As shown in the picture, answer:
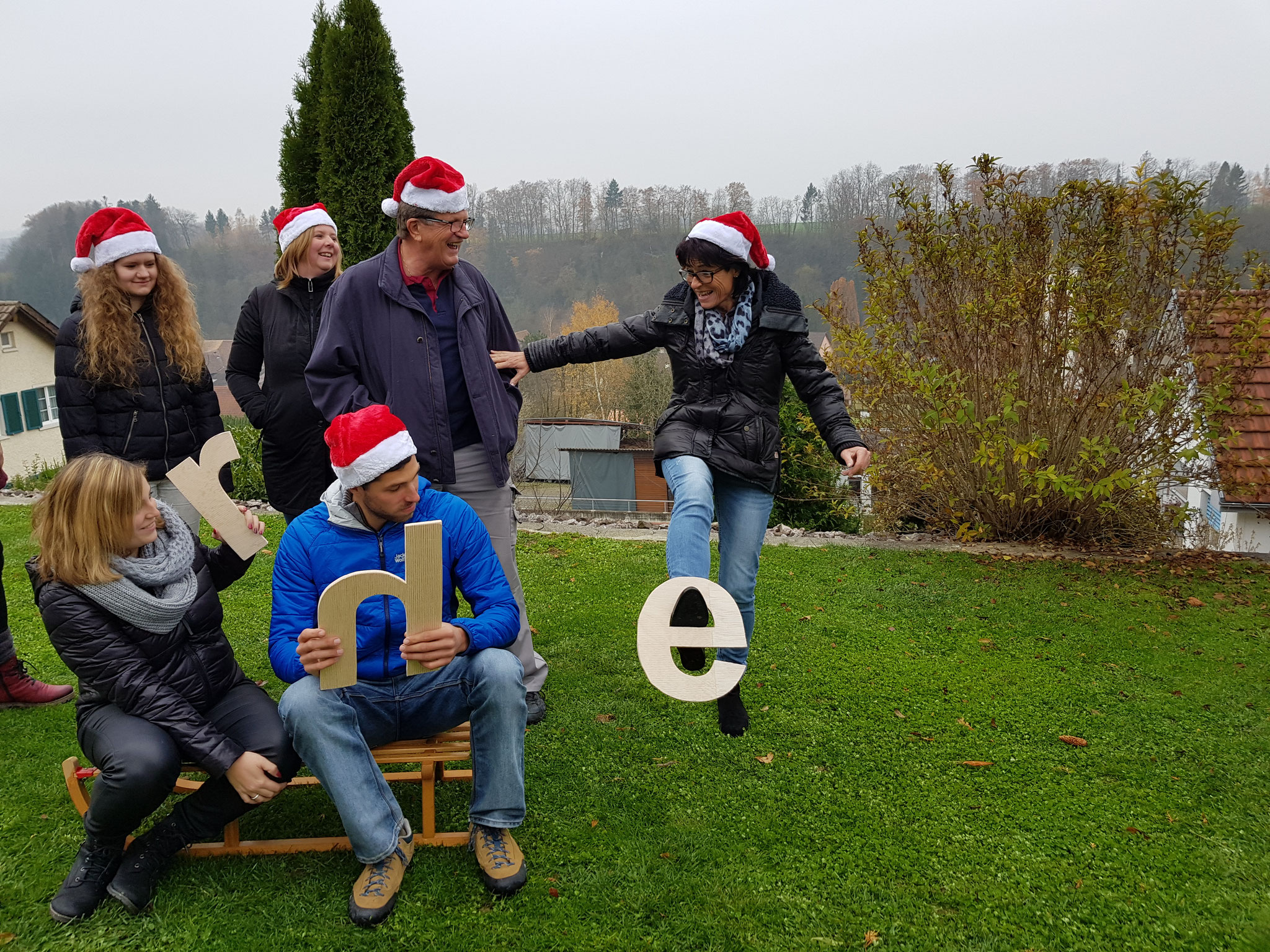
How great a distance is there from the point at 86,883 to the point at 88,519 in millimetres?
1046

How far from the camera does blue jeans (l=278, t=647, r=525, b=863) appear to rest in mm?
2613

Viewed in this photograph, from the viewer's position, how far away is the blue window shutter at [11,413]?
996 inches

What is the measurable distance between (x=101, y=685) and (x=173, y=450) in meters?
1.65

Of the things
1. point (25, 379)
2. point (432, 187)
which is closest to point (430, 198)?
point (432, 187)

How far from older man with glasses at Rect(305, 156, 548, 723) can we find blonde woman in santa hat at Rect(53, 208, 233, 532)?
82 centimetres

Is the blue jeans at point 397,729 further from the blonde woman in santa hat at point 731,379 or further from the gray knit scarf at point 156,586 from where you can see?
the blonde woman in santa hat at point 731,379

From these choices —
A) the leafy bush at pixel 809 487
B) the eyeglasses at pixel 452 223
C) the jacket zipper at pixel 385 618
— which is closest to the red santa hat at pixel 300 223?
the eyeglasses at pixel 452 223

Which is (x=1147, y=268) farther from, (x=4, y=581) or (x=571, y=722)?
(x=4, y=581)

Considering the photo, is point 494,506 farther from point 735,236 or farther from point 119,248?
point 119,248

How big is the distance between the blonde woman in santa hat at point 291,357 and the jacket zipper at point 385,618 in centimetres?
159

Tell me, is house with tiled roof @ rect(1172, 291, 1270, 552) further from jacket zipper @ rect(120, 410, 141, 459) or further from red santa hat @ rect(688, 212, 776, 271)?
jacket zipper @ rect(120, 410, 141, 459)

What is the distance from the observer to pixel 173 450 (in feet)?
13.2

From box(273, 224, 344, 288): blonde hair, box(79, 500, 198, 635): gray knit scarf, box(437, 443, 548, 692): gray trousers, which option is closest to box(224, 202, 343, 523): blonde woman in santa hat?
box(273, 224, 344, 288): blonde hair

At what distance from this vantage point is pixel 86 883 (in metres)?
2.60
